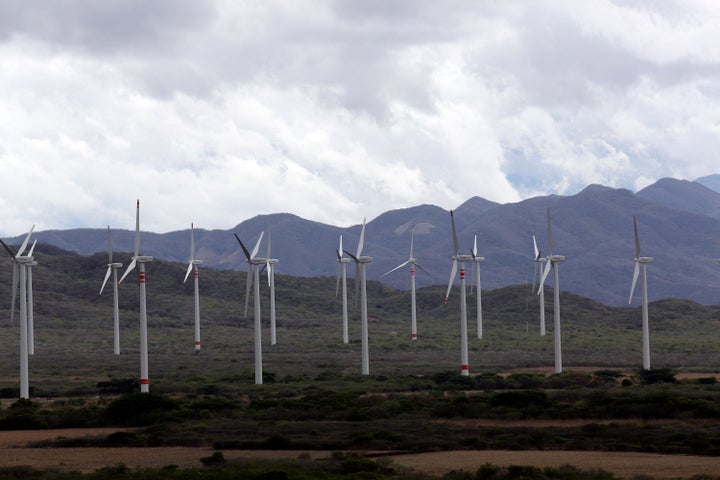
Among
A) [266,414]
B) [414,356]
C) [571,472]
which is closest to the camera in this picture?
[571,472]

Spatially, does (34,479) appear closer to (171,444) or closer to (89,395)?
(171,444)

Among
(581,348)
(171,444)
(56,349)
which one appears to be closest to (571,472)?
(171,444)

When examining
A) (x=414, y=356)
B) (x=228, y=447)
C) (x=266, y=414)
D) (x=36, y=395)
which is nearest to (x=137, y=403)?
(x=266, y=414)

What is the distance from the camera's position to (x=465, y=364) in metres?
99.2

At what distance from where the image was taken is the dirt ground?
159 feet

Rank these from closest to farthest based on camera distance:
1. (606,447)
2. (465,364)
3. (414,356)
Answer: (606,447), (465,364), (414,356)

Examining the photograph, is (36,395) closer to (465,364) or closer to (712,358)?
(465,364)

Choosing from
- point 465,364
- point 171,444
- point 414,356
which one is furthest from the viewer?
point 414,356

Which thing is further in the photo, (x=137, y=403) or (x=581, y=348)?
(x=581, y=348)

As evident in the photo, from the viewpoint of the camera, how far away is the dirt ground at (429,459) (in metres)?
48.3

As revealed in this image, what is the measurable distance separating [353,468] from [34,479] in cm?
1312

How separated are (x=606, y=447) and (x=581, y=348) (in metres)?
102

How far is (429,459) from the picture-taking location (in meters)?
52.3

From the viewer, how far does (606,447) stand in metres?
55.0
